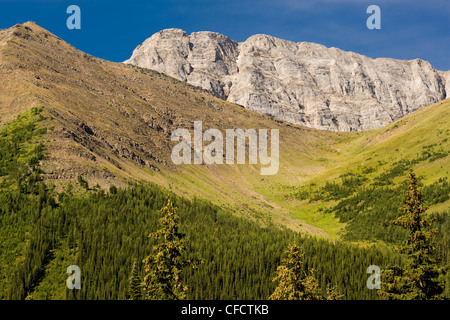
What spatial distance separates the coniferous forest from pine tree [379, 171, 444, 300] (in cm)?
3165

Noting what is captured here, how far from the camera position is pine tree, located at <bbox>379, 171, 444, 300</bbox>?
2269 centimetres

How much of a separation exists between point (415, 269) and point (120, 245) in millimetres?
59122

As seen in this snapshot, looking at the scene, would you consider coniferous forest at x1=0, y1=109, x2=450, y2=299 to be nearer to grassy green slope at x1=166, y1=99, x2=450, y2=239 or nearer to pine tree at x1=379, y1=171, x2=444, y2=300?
grassy green slope at x1=166, y1=99, x2=450, y2=239

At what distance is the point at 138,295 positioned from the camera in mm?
38094

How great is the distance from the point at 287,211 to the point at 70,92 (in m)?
90.3

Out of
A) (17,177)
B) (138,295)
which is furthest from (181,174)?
(138,295)

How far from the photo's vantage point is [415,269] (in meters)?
22.8

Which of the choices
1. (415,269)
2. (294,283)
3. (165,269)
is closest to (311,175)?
(415,269)

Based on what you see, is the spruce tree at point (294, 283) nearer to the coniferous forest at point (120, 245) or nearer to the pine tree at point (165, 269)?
the pine tree at point (165, 269)

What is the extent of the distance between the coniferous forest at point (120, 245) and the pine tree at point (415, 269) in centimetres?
3165
